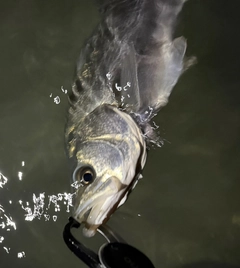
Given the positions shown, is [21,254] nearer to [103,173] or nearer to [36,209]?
[36,209]

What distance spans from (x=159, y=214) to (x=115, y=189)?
58 cm

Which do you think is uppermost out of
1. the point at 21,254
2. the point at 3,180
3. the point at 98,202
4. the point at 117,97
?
the point at 117,97

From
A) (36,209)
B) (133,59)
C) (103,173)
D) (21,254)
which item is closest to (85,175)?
(103,173)

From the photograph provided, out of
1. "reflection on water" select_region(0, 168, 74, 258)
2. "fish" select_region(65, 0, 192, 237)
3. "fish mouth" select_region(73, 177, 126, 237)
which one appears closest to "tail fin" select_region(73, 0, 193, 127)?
"fish" select_region(65, 0, 192, 237)

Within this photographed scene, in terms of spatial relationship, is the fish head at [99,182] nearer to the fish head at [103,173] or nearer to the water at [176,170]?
the fish head at [103,173]

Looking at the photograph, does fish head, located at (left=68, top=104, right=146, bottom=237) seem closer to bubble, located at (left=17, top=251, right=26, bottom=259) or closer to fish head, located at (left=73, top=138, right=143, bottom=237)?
fish head, located at (left=73, top=138, right=143, bottom=237)

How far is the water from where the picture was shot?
1.89m

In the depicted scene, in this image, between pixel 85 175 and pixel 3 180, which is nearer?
pixel 85 175

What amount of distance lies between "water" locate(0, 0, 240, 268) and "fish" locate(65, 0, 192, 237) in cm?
20

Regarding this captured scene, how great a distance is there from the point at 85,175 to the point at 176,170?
1.98 ft

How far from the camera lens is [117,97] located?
164cm

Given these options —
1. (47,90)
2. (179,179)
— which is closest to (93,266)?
(179,179)

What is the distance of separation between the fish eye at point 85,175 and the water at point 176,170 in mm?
482

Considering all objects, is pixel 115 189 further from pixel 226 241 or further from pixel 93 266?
pixel 226 241
